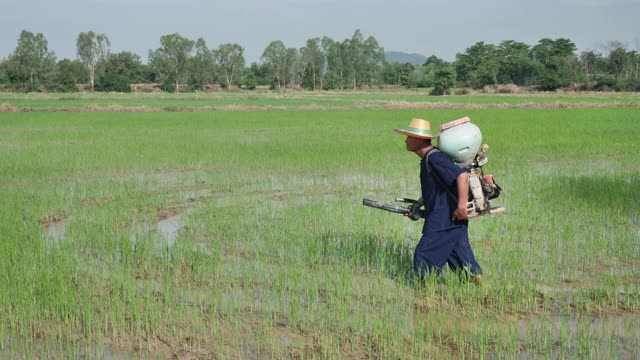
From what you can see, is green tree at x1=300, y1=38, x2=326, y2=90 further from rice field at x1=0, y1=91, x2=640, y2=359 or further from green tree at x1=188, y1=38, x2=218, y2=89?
rice field at x1=0, y1=91, x2=640, y2=359

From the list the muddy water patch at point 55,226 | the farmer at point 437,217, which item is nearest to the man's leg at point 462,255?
the farmer at point 437,217

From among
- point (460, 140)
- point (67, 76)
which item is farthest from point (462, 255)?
point (67, 76)

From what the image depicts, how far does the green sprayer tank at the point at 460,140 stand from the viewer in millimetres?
3828

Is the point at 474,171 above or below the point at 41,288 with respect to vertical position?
above

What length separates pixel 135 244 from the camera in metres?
5.27

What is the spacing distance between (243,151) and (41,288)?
831 cm

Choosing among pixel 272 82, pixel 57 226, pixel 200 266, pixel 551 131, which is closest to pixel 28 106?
pixel 551 131

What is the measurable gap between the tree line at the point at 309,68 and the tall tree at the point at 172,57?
10 centimetres

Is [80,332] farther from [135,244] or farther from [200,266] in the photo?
[135,244]

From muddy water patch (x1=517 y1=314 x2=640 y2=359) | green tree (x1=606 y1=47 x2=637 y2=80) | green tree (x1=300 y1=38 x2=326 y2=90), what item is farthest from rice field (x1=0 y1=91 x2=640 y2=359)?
green tree (x1=300 y1=38 x2=326 y2=90)

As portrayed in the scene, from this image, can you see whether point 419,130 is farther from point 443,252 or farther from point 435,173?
point 443,252

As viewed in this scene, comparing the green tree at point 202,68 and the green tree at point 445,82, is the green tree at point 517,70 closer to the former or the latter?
the green tree at point 445,82

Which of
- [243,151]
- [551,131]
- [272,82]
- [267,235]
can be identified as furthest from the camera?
[272,82]

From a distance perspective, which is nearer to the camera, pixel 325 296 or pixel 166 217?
pixel 325 296
